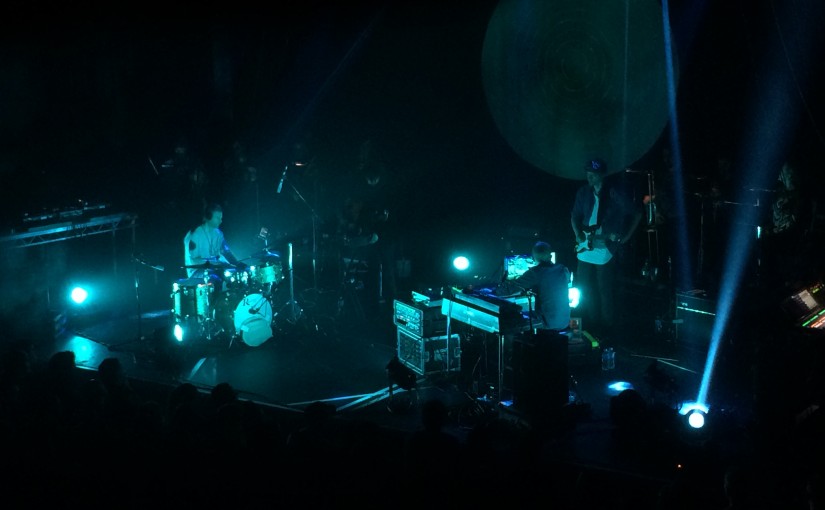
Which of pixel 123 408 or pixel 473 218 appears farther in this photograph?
pixel 473 218

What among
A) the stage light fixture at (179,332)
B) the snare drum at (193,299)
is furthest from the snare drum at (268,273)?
the stage light fixture at (179,332)

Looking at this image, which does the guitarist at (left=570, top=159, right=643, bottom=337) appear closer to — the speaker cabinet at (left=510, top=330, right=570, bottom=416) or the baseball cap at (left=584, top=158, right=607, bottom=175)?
the baseball cap at (left=584, top=158, right=607, bottom=175)

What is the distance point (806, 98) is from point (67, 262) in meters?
10.7

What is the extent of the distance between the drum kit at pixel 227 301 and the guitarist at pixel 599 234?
13.3 feet

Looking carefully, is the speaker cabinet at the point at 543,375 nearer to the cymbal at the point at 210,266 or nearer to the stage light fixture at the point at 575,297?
the stage light fixture at the point at 575,297

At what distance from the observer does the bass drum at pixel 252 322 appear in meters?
9.02

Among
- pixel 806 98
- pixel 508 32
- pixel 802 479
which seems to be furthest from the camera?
pixel 508 32

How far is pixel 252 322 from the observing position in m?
9.03

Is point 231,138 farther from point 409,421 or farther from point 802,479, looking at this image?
point 802,479

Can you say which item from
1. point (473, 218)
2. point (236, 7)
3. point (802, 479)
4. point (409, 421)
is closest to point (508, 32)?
point (473, 218)

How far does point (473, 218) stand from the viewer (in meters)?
13.3

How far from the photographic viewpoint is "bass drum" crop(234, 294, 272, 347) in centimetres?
902

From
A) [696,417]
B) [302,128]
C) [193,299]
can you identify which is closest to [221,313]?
[193,299]

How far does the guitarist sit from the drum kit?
406 cm
